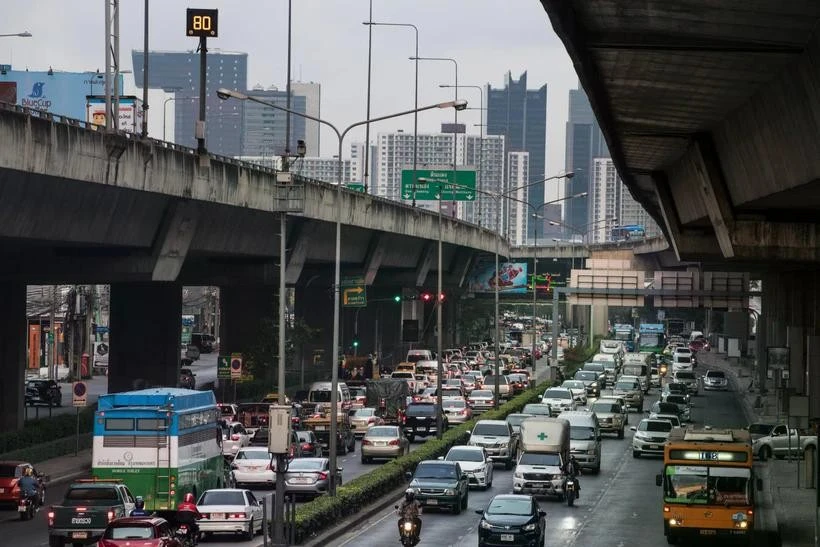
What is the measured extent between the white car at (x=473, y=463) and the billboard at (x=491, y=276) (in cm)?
8627

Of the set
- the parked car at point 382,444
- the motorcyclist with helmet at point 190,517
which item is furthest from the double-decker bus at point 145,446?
the parked car at point 382,444

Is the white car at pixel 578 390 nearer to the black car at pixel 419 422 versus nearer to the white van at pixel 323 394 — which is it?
the white van at pixel 323 394

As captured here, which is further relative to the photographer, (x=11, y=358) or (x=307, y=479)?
(x=11, y=358)

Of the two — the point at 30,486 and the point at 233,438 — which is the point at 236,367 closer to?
the point at 233,438

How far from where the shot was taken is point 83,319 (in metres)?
109

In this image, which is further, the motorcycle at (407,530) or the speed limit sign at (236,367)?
the speed limit sign at (236,367)

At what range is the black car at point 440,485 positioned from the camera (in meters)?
40.1

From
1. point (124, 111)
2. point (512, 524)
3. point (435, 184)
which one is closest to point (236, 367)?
point (124, 111)

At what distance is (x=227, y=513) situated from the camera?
34.5 meters

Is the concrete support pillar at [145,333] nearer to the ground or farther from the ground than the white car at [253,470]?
farther from the ground

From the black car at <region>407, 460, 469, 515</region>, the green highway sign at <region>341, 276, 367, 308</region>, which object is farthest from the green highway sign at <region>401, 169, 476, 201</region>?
the black car at <region>407, 460, 469, 515</region>

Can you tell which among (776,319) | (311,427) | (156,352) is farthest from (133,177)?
(776,319)

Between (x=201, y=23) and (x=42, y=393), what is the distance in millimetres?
32301

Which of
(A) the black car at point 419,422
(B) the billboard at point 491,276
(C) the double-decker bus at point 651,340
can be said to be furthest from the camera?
(B) the billboard at point 491,276
